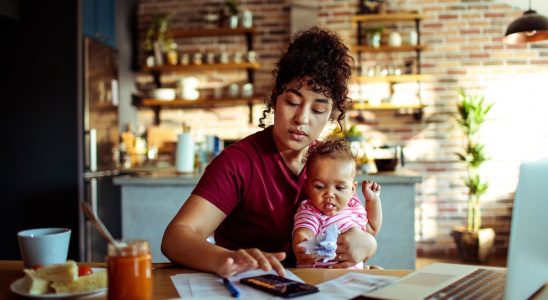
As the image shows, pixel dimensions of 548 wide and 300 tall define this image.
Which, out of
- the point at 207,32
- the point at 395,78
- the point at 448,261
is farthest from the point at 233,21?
the point at 448,261

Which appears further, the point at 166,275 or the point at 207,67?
the point at 207,67

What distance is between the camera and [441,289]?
1.09 meters

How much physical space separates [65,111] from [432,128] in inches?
144

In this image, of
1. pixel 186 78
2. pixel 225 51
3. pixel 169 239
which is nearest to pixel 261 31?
pixel 225 51

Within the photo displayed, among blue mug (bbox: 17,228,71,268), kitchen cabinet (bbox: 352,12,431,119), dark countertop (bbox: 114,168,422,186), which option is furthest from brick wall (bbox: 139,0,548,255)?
blue mug (bbox: 17,228,71,268)

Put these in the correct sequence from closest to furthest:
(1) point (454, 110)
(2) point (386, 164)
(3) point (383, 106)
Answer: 1. (2) point (386, 164)
2. (3) point (383, 106)
3. (1) point (454, 110)

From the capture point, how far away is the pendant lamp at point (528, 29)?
360 centimetres

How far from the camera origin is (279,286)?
1085mm

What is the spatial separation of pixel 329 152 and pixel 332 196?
15 centimetres

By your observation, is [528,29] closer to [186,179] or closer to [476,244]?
[476,244]

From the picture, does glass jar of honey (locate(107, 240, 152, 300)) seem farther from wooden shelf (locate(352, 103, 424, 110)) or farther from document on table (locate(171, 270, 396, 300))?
wooden shelf (locate(352, 103, 424, 110))

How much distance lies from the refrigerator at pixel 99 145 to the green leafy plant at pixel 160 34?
764 millimetres

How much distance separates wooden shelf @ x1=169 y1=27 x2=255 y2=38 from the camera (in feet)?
18.3

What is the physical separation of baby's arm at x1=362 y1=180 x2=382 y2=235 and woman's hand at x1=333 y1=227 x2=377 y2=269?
0.19 metres
